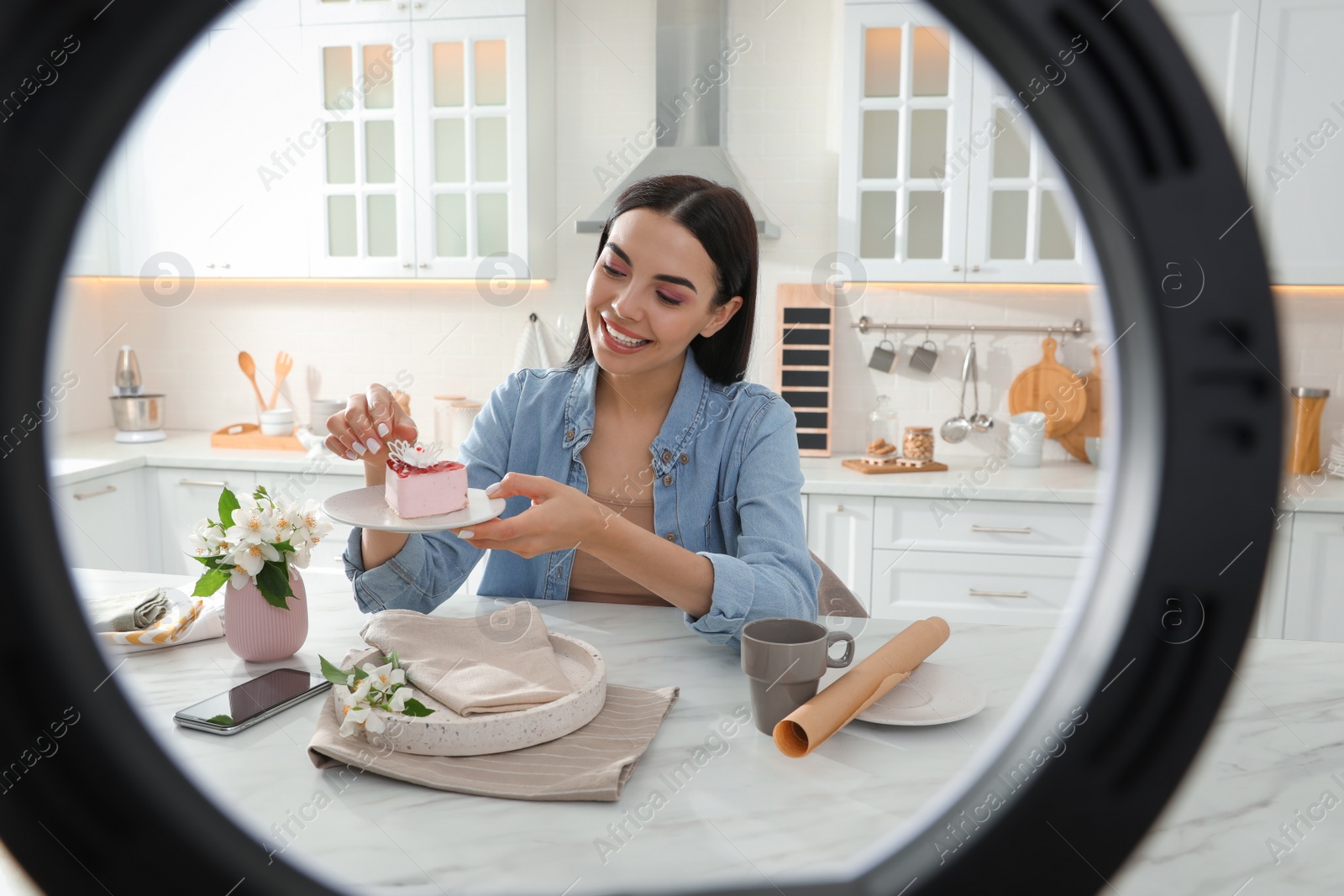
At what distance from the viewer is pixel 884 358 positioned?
3279 mm

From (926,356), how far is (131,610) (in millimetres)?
2680

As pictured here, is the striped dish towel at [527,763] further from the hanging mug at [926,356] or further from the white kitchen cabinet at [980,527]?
the hanging mug at [926,356]

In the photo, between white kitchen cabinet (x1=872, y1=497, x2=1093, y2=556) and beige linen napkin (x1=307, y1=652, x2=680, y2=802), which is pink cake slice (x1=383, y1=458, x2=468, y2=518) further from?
white kitchen cabinet (x1=872, y1=497, x2=1093, y2=556)

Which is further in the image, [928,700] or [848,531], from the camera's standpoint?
[848,531]

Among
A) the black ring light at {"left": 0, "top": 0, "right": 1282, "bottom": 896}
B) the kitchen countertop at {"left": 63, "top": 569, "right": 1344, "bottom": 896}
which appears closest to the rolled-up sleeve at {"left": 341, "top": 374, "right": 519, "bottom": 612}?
the kitchen countertop at {"left": 63, "top": 569, "right": 1344, "bottom": 896}

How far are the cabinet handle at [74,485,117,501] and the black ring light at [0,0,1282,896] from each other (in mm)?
3080

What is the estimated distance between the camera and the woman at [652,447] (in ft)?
4.06

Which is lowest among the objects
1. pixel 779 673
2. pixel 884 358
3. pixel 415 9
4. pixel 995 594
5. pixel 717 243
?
→ pixel 995 594

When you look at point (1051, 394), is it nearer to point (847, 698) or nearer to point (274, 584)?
point (847, 698)

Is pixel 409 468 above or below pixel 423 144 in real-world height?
below

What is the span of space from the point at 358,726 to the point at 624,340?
783mm

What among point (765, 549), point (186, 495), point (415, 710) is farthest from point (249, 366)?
point (415, 710)

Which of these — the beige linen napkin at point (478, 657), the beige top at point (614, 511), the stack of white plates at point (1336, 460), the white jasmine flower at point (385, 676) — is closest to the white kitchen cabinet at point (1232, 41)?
the stack of white plates at point (1336, 460)

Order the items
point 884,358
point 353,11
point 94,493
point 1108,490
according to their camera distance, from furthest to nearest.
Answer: point 884,358
point 353,11
point 94,493
point 1108,490
